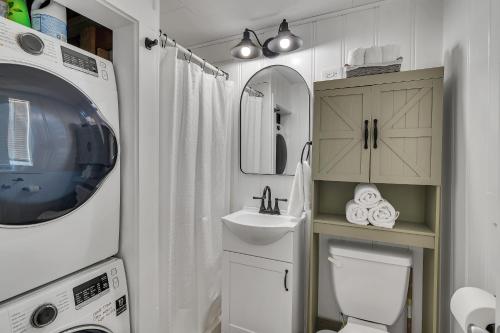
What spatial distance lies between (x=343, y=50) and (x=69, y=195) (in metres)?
1.92

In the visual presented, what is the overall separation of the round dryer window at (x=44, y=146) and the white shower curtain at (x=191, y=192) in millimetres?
616

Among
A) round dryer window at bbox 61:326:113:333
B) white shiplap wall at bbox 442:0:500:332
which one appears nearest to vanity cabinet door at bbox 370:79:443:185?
white shiplap wall at bbox 442:0:500:332

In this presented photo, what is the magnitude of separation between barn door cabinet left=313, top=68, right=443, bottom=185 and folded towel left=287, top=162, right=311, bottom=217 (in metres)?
0.20

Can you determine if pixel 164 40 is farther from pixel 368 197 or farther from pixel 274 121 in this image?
pixel 368 197

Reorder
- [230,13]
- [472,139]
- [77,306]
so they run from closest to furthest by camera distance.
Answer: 1. [77,306]
2. [472,139]
3. [230,13]

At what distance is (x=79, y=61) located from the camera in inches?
39.4

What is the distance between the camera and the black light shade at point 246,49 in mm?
1961

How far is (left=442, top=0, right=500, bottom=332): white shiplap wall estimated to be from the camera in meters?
0.98

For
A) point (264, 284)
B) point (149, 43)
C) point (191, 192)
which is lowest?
point (264, 284)

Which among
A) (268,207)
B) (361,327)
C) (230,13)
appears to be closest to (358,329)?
(361,327)

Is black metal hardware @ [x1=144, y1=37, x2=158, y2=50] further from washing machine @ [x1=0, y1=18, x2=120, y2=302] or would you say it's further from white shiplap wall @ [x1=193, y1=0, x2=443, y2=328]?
white shiplap wall @ [x1=193, y1=0, x2=443, y2=328]

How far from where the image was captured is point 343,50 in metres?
1.90

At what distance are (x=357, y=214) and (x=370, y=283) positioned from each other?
424 mm

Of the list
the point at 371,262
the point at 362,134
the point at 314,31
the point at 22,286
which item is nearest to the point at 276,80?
the point at 314,31
